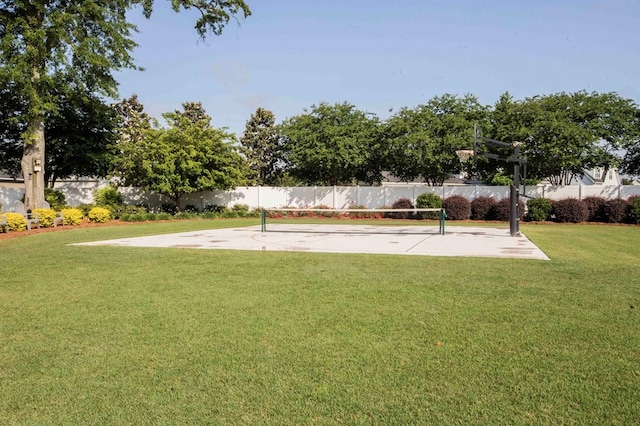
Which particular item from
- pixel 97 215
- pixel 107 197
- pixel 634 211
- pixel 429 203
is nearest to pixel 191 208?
pixel 107 197

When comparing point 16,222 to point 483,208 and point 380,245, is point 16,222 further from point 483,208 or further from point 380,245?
point 483,208

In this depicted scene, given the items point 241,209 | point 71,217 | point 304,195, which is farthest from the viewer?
point 304,195

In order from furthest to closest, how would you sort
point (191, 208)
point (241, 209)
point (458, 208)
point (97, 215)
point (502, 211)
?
point (191, 208) < point (241, 209) < point (458, 208) < point (502, 211) < point (97, 215)

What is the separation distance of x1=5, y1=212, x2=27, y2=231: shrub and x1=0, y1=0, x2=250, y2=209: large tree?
208 inches

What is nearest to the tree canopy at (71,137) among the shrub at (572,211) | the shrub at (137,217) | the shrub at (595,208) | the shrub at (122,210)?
the shrub at (122,210)

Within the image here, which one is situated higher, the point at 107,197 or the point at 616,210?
the point at 107,197

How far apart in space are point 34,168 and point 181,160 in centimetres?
774

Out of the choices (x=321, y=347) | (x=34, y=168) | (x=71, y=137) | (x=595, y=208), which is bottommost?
(x=321, y=347)

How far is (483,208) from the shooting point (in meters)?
25.2

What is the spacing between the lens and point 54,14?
2045cm

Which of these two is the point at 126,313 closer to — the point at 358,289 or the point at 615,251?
the point at 358,289

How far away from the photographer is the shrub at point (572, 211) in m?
22.9

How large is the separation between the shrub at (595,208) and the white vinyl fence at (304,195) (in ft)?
9.71

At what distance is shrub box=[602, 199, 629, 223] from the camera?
2244 cm
